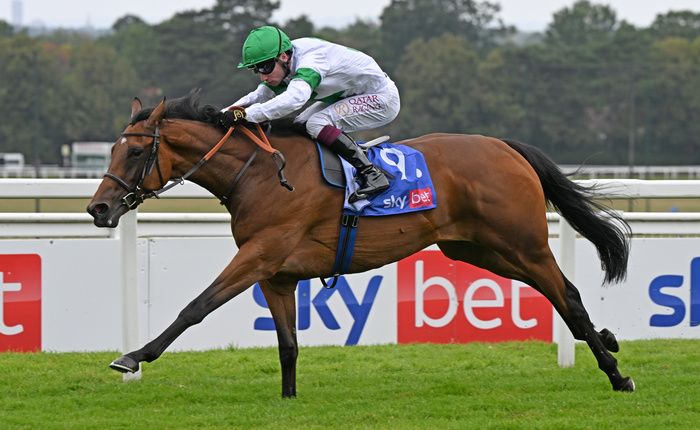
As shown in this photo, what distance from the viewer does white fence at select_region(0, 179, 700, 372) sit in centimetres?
713

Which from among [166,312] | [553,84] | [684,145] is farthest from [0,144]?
[166,312]

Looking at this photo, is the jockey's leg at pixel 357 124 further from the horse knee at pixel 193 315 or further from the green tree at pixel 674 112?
the green tree at pixel 674 112

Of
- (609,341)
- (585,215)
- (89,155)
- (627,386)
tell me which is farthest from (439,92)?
(627,386)

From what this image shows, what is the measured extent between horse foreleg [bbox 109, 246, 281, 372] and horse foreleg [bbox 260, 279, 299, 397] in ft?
1.01

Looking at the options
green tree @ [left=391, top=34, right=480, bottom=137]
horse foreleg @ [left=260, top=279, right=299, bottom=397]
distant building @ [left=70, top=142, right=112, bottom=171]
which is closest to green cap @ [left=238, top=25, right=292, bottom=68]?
horse foreleg @ [left=260, top=279, right=299, bottom=397]

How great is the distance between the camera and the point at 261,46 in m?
6.02

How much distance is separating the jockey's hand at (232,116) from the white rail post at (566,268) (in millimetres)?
2041

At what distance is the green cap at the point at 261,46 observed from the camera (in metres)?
6.02

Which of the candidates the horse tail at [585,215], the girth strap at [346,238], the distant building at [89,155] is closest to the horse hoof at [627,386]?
the horse tail at [585,215]

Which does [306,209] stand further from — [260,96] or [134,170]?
[134,170]

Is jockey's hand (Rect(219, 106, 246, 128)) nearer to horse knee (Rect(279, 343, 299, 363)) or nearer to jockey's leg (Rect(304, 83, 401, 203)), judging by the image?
jockey's leg (Rect(304, 83, 401, 203))

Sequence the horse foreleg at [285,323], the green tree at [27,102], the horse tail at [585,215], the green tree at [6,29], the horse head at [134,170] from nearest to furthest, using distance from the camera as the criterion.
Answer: the horse head at [134,170] → the horse foreleg at [285,323] → the horse tail at [585,215] → the green tree at [27,102] → the green tree at [6,29]

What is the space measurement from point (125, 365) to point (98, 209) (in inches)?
30.8

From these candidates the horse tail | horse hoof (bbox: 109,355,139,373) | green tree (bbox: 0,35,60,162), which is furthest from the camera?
green tree (bbox: 0,35,60,162)
